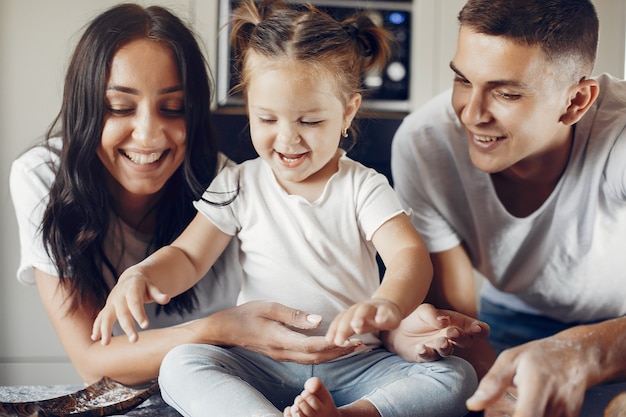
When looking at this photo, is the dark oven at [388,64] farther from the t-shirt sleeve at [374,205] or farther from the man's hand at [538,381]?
the man's hand at [538,381]

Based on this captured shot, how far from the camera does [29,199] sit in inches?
31.0

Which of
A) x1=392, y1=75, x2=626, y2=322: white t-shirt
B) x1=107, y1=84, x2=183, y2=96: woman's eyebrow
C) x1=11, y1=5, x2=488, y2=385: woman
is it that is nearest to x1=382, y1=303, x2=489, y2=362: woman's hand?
x1=11, y1=5, x2=488, y2=385: woman

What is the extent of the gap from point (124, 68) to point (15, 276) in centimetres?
28

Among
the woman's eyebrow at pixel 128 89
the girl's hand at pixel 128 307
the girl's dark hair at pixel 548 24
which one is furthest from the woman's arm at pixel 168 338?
the girl's dark hair at pixel 548 24

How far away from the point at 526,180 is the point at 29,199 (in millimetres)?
578

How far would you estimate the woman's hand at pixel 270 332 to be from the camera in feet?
2.22

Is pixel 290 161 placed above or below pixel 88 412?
above

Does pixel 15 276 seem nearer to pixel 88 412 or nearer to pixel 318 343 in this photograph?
pixel 88 412

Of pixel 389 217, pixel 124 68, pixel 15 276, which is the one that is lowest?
pixel 15 276

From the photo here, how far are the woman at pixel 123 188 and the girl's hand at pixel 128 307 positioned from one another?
0.11 m

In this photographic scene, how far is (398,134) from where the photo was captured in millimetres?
831

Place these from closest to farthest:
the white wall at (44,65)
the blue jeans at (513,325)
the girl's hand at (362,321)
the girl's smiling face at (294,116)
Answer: the girl's hand at (362,321), the girl's smiling face at (294,116), the white wall at (44,65), the blue jeans at (513,325)

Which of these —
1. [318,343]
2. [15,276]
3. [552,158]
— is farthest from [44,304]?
[552,158]

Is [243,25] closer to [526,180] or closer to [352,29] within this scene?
[352,29]
